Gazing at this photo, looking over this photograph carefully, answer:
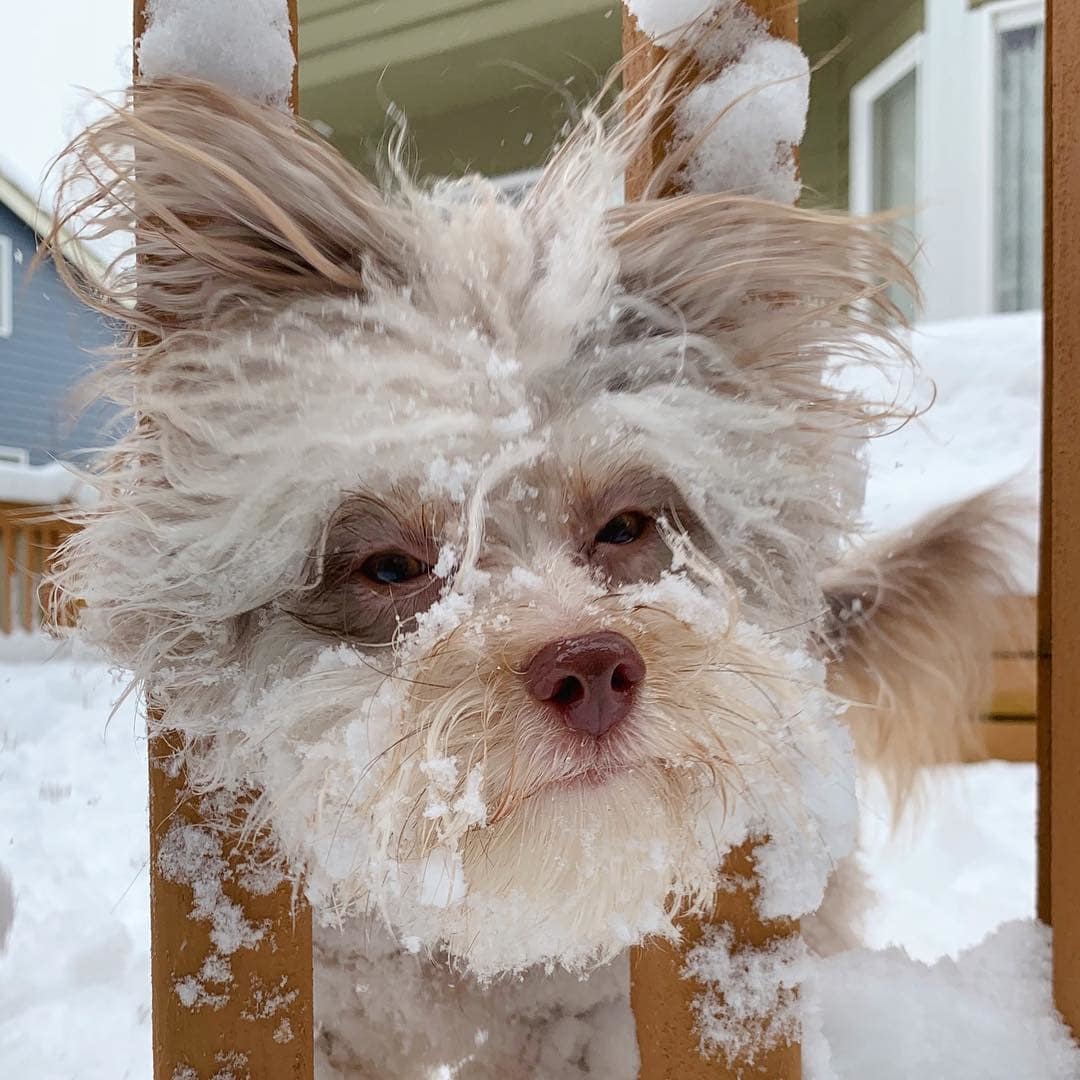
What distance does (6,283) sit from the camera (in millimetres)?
2625

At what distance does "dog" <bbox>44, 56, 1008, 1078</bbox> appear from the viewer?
76 cm

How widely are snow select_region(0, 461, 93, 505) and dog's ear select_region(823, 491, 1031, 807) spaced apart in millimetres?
963

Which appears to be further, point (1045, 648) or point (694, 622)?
point (1045, 648)

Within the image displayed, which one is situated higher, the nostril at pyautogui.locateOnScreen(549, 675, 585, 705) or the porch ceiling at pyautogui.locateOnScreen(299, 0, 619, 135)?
the porch ceiling at pyautogui.locateOnScreen(299, 0, 619, 135)

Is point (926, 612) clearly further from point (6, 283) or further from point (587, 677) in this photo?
point (6, 283)

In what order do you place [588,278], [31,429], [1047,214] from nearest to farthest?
[588,278], [1047,214], [31,429]

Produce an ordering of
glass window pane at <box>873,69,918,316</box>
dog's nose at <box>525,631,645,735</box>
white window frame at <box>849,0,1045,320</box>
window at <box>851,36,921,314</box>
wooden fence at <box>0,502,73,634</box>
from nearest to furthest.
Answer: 1. dog's nose at <box>525,631,645,735</box>
2. wooden fence at <box>0,502,73,634</box>
3. window at <box>851,36,921,314</box>
4. glass window pane at <box>873,69,918,316</box>
5. white window frame at <box>849,0,1045,320</box>

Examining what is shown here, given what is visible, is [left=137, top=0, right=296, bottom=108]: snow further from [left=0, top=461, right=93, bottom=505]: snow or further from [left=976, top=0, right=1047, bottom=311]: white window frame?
[left=976, top=0, right=1047, bottom=311]: white window frame

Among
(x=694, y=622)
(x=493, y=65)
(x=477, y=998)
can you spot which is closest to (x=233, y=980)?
(x=477, y=998)

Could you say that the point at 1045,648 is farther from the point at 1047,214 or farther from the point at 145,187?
the point at 145,187

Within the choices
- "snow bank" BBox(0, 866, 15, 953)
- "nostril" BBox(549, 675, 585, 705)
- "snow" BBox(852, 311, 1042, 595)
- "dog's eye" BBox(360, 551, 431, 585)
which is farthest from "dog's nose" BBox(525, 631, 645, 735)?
"snow" BBox(852, 311, 1042, 595)

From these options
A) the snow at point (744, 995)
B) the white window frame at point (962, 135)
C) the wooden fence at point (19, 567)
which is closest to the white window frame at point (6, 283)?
the wooden fence at point (19, 567)

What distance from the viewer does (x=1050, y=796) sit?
1.04 m

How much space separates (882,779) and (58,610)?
1238 mm
